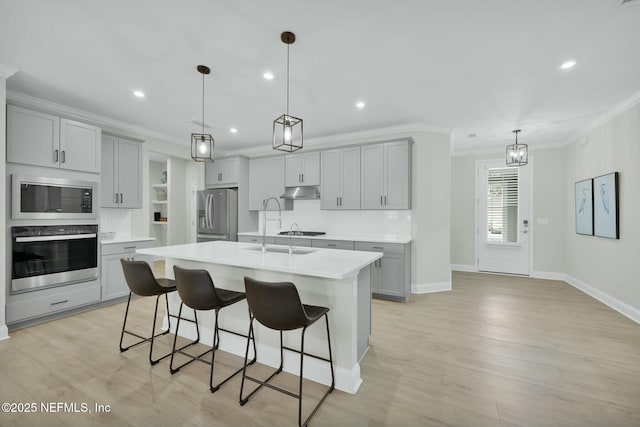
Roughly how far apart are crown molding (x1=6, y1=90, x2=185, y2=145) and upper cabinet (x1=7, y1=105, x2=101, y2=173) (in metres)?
0.18

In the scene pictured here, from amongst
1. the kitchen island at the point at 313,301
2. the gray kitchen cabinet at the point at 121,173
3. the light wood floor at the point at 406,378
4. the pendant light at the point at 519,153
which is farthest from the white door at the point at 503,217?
the gray kitchen cabinet at the point at 121,173

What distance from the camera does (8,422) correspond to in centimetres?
178

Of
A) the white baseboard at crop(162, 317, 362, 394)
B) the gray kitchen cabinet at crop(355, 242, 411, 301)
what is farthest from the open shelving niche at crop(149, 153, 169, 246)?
the gray kitchen cabinet at crop(355, 242, 411, 301)

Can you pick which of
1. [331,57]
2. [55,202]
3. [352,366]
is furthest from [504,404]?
[55,202]

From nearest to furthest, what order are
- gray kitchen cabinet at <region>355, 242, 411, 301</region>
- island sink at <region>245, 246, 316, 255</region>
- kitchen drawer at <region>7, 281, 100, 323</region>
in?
island sink at <region>245, 246, 316, 255</region> → kitchen drawer at <region>7, 281, 100, 323</region> → gray kitchen cabinet at <region>355, 242, 411, 301</region>

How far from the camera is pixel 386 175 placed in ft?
15.0

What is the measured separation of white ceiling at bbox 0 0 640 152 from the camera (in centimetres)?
207

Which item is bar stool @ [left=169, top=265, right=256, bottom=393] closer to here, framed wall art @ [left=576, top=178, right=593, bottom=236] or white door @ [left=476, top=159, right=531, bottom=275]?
framed wall art @ [left=576, top=178, right=593, bottom=236]

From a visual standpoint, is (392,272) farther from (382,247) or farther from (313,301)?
(313,301)

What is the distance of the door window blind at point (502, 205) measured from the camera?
5.96 m

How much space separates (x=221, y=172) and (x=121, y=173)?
74.7 inches

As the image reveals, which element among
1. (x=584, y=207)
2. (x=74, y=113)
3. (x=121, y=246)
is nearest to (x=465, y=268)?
(x=584, y=207)

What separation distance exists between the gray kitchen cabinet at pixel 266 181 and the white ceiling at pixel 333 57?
4.55 ft

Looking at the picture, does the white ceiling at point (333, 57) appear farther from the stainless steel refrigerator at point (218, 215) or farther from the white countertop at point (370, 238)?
the white countertop at point (370, 238)
